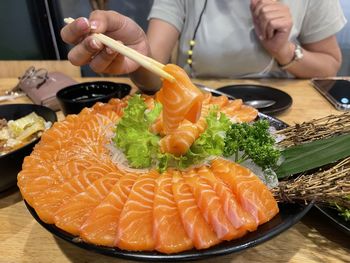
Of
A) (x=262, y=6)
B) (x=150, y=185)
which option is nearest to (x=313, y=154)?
(x=150, y=185)

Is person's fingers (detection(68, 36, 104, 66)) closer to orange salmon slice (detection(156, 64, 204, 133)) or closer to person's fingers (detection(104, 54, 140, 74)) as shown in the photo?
person's fingers (detection(104, 54, 140, 74))

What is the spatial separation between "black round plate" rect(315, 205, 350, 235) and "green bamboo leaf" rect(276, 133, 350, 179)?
14 centimetres

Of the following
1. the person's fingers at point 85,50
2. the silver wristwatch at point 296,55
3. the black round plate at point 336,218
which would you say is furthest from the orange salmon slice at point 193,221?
the silver wristwatch at point 296,55

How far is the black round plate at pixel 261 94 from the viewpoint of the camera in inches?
Result: 71.2

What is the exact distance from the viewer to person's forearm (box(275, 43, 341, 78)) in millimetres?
2283

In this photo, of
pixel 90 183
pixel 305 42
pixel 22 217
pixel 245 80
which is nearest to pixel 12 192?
pixel 22 217

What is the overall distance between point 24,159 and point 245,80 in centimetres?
172

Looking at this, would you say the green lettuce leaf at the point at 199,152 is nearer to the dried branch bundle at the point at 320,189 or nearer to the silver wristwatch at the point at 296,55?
the dried branch bundle at the point at 320,189

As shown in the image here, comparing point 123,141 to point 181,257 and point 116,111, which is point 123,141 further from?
point 181,257

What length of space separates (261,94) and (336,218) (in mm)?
1139

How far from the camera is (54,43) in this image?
4.09 metres

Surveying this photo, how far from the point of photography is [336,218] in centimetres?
94

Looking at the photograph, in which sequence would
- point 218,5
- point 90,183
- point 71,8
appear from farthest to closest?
1. point 71,8
2. point 218,5
3. point 90,183

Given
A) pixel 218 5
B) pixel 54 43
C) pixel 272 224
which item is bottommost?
pixel 54 43
